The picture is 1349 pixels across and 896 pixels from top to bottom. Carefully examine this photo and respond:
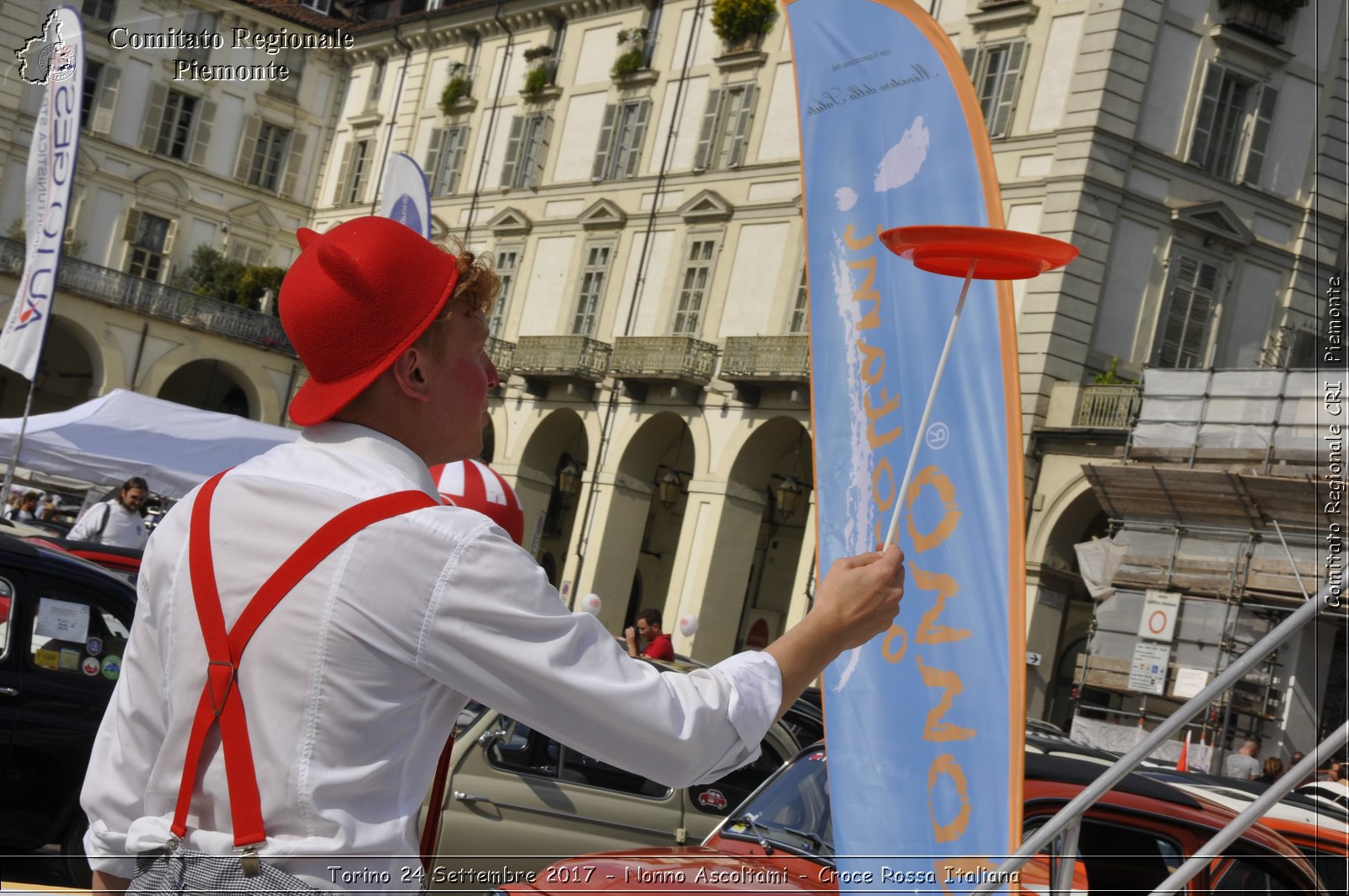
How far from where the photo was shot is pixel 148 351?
41750 mm

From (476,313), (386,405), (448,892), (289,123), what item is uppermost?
(289,123)

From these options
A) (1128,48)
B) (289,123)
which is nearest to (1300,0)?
(1128,48)

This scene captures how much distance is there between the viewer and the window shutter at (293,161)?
148ft

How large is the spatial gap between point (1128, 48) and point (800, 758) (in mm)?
21276

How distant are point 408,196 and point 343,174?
1321 inches

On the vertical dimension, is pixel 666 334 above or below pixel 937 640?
above

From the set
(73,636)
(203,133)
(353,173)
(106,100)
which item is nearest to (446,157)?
(353,173)

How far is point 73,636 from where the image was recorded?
25.3ft

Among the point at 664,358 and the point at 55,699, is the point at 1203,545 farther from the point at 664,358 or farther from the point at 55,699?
the point at 55,699

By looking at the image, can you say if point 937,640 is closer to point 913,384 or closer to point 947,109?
point 913,384

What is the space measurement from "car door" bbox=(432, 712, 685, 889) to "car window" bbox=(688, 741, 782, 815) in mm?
193

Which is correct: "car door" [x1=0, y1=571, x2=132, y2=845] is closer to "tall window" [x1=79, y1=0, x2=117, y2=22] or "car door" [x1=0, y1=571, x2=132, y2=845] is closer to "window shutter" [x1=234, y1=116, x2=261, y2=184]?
"tall window" [x1=79, y1=0, x2=117, y2=22]

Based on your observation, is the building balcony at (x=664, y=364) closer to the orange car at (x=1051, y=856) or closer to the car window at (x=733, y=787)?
the car window at (x=733, y=787)
